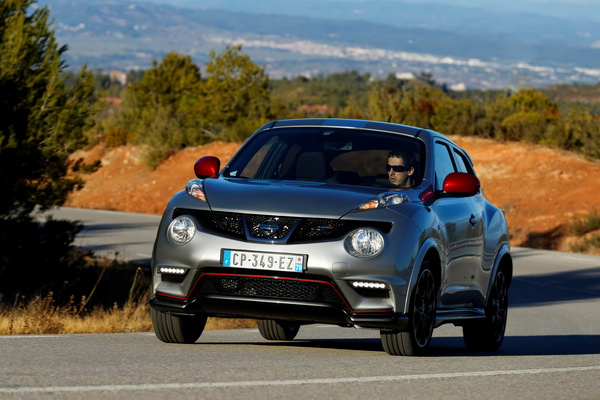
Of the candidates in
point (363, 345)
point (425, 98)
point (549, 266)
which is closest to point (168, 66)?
point (425, 98)

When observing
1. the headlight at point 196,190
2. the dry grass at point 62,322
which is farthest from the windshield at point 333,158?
the dry grass at point 62,322

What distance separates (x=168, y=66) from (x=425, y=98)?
52.5 feet

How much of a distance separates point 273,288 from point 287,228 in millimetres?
423

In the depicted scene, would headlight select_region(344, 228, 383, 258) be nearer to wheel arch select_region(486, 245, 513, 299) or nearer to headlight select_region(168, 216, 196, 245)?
headlight select_region(168, 216, 196, 245)

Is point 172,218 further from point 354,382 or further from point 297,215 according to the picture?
point 354,382

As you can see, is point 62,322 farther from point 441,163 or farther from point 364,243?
point 364,243

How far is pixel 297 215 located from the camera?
7.93 meters

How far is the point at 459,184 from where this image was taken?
898 centimetres

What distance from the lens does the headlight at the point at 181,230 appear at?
26.8 feet

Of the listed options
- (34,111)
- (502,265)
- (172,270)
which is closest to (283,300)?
(172,270)

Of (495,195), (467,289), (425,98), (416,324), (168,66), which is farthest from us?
(168,66)

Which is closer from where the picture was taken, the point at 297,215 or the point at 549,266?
the point at 297,215

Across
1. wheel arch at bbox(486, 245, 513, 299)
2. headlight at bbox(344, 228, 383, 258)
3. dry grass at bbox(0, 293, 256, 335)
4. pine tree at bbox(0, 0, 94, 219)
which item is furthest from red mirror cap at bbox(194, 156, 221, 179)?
pine tree at bbox(0, 0, 94, 219)

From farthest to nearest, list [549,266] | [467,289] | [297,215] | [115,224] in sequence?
1. [115,224]
2. [549,266]
3. [467,289]
4. [297,215]
